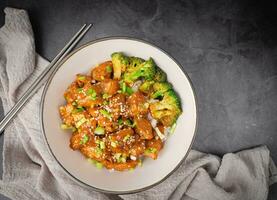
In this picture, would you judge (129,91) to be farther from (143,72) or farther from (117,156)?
(117,156)

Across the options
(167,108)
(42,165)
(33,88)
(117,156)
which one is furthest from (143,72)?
(42,165)

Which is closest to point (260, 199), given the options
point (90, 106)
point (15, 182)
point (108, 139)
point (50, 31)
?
point (108, 139)

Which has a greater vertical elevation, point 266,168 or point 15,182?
point 266,168

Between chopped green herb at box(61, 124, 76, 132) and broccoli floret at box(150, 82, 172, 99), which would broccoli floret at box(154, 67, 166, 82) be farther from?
chopped green herb at box(61, 124, 76, 132)

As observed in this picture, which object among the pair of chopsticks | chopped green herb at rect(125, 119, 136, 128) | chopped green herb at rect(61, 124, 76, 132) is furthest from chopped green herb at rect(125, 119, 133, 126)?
the pair of chopsticks

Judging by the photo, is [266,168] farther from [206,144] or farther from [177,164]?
[177,164]
